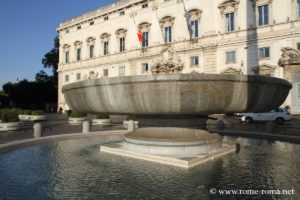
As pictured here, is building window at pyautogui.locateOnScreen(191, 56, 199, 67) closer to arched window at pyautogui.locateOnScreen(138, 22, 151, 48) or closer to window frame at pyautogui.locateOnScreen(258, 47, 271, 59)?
window frame at pyautogui.locateOnScreen(258, 47, 271, 59)

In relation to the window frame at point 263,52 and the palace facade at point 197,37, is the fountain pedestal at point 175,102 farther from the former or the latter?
the window frame at point 263,52

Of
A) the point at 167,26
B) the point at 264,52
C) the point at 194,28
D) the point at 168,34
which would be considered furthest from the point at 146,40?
the point at 264,52

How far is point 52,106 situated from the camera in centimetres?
5147

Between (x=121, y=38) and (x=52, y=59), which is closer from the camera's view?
(x=121, y=38)

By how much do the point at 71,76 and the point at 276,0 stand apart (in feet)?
103

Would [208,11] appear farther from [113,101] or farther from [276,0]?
[113,101]

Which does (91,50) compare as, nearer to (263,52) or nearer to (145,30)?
(145,30)

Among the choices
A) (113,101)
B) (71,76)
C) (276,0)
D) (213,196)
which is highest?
(276,0)

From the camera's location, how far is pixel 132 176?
4516 mm

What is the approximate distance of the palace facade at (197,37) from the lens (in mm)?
23203

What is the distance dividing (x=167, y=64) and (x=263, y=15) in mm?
21497

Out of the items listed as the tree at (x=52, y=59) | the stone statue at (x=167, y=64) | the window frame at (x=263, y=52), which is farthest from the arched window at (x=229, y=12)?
the tree at (x=52, y=59)

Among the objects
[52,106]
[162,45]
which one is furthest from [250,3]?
[52,106]

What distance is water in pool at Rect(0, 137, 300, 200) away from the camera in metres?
3.70
